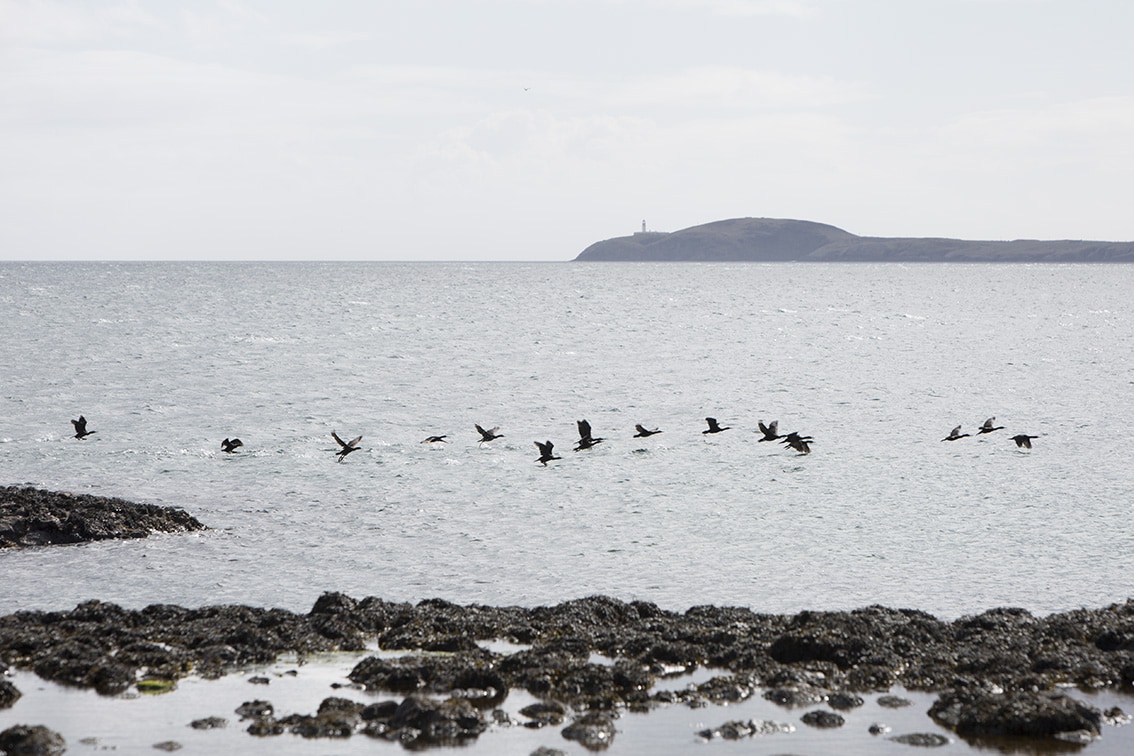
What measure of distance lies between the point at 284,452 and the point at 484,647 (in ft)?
92.1

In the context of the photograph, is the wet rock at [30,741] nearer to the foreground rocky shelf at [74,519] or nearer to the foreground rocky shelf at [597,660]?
the foreground rocky shelf at [597,660]

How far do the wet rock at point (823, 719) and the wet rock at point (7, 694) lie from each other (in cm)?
1048

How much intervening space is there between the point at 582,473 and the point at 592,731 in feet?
90.9

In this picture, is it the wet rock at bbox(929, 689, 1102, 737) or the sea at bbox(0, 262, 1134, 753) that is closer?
the wet rock at bbox(929, 689, 1102, 737)

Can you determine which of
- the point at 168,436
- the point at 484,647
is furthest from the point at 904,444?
the point at 484,647

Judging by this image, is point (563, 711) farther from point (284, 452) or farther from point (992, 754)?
point (284, 452)

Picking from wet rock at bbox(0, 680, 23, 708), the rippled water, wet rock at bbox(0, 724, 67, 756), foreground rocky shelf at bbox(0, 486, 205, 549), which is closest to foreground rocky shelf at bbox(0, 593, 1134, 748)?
wet rock at bbox(0, 680, 23, 708)

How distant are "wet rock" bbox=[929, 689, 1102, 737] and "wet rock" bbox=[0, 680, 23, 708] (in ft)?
40.2

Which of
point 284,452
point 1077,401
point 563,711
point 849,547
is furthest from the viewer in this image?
point 1077,401

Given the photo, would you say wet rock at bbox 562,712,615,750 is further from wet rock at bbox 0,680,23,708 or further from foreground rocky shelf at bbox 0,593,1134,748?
wet rock at bbox 0,680,23,708

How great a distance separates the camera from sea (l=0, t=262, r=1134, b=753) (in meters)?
28.9

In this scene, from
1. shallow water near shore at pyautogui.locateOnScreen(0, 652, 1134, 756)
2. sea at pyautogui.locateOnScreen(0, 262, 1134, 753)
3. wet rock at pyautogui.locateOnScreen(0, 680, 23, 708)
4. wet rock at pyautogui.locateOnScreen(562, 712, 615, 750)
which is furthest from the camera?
sea at pyautogui.locateOnScreen(0, 262, 1134, 753)

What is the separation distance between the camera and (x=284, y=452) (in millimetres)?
47438

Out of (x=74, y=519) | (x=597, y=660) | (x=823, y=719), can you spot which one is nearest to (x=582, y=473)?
(x=74, y=519)
